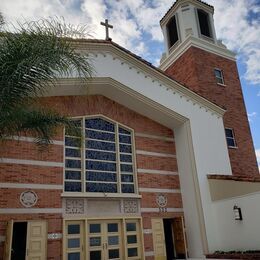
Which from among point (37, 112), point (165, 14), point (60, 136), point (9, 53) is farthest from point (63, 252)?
point (165, 14)

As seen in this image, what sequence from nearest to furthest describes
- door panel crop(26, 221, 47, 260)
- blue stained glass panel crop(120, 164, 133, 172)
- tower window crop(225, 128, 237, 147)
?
door panel crop(26, 221, 47, 260), blue stained glass panel crop(120, 164, 133, 172), tower window crop(225, 128, 237, 147)

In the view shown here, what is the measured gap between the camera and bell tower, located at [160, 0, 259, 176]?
17.4 m

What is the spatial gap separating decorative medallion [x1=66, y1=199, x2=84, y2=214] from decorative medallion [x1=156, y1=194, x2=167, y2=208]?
342cm

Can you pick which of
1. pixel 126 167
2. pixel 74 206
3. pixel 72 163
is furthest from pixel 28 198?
pixel 126 167

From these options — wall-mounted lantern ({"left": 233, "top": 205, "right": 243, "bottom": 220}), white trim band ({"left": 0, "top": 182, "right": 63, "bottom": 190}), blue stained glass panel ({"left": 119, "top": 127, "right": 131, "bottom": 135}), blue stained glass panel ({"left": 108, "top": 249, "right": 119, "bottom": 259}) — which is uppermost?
blue stained glass panel ({"left": 119, "top": 127, "right": 131, "bottom": 135})

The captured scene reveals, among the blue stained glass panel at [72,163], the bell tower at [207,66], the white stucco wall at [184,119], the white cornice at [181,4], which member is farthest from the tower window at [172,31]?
the blue stained glass panel at [72,163]

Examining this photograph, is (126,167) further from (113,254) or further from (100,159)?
→ (113,254)

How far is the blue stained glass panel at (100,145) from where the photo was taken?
12914 mm

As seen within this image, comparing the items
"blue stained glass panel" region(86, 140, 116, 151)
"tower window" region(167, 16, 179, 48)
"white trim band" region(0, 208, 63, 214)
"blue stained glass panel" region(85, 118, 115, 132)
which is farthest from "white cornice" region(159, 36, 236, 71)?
"white trim band" region(0, 208, 63, 214)

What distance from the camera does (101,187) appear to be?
12.5 metres

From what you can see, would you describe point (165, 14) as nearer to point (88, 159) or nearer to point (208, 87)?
point (208, 87)

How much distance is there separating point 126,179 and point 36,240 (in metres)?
4.35

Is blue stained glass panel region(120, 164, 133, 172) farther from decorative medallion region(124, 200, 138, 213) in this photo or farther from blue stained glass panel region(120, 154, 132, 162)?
decorative medallion region(124, 200, 138, 213)

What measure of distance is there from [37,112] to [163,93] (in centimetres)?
759
